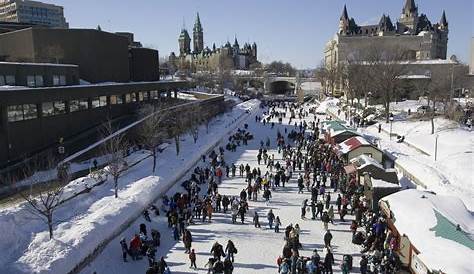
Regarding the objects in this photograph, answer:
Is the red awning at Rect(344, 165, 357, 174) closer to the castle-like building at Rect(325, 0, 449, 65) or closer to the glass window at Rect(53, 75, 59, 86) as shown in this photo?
the glass window at Rect(53, 75, 59, 86)

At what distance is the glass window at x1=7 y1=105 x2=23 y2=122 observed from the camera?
24.1 m

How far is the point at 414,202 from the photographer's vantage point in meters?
15.1

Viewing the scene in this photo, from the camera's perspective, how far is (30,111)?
25.8m

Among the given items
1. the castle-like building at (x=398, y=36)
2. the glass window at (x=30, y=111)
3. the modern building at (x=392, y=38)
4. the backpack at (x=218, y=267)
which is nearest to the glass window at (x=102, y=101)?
the glass window at (x=30, y=111)

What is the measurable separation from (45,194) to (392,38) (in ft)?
305

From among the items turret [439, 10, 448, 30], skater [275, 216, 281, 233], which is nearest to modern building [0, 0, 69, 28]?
turret [439, 10, 448, 30]

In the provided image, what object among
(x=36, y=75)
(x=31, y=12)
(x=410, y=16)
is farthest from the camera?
(x=31, y=12)

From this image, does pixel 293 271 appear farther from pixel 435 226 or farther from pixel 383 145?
pixel 383 145

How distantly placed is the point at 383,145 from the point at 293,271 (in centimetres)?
2268

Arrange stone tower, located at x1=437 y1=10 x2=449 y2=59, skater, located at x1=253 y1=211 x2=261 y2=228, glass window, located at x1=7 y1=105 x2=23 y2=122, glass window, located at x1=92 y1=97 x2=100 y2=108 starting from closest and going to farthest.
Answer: skater, located at x1=253 y1=211 x2=261 y2=228, glass window, located at x1=7 y1=105 x2=23 y2=122, glass window, located at x1=92 y1=97 x2=100 y2=108, stone tower, located at x1=437 y1=10 x2=449 y2=59

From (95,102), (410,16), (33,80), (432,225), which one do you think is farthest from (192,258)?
(410,16)

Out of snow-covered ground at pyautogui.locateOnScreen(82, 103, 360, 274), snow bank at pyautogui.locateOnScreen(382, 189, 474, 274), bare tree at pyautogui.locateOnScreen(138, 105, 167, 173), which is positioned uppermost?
bare tree at pyautogui.locateOnScreen(138, 105, 167, 173)

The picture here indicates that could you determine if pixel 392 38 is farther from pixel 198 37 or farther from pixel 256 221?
pixel 198 37

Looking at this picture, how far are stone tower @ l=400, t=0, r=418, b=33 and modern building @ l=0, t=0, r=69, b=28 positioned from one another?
3755 inches
